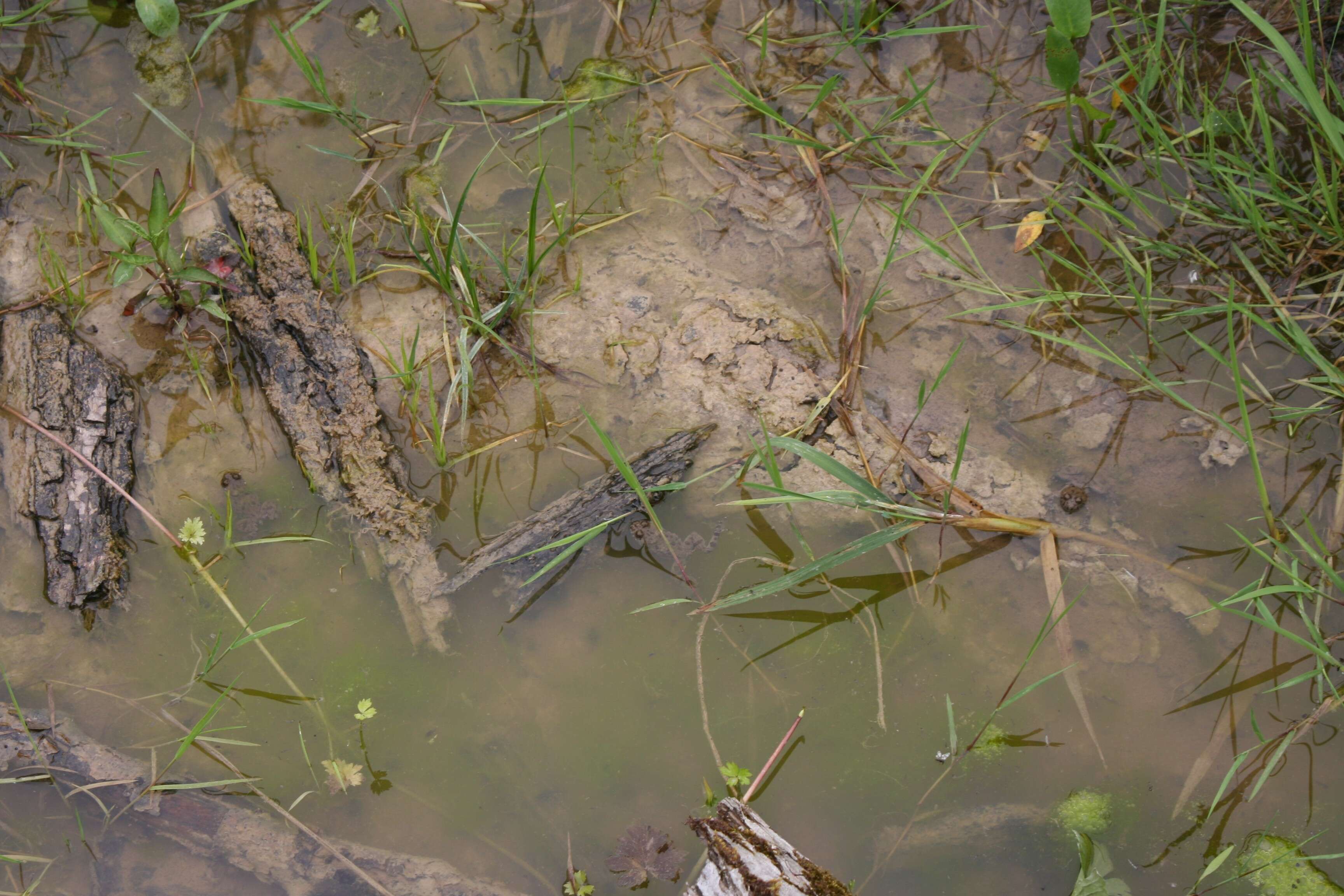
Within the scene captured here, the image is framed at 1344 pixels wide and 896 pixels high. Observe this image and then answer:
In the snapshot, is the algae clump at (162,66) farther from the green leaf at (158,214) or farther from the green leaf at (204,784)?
the green leaf at (204,784)

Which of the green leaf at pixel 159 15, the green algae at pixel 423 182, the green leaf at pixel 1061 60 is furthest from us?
the green algae at pixel 423 182

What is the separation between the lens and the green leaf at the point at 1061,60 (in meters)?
2.60

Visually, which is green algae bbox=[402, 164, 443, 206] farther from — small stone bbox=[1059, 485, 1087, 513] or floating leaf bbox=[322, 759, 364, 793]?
small stone bbox=[1059, 485, 1087, 513]

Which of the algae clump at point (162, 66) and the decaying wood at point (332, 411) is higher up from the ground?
the algae clump at point (162, 66)

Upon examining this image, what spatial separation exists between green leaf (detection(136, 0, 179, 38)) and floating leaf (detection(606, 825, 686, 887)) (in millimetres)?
3205

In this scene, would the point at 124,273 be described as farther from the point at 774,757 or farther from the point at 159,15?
the point at 774,757

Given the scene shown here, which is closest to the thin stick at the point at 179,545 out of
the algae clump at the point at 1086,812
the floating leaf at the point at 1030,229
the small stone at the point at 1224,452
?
the algae clump at the point at 1086,812

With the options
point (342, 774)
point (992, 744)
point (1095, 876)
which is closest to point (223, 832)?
point (342, 774)

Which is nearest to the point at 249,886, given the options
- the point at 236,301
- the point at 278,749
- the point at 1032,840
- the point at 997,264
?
the point at 278,749

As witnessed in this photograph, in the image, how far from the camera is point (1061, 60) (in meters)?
2.68

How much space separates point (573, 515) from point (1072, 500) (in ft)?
5.35

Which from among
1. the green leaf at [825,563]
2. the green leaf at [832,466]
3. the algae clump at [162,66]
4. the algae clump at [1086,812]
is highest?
the algae clump at [162,66]

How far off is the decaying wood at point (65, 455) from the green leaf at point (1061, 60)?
3270 millimetres

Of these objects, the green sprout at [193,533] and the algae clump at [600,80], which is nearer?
the green sprout at [193,533]
